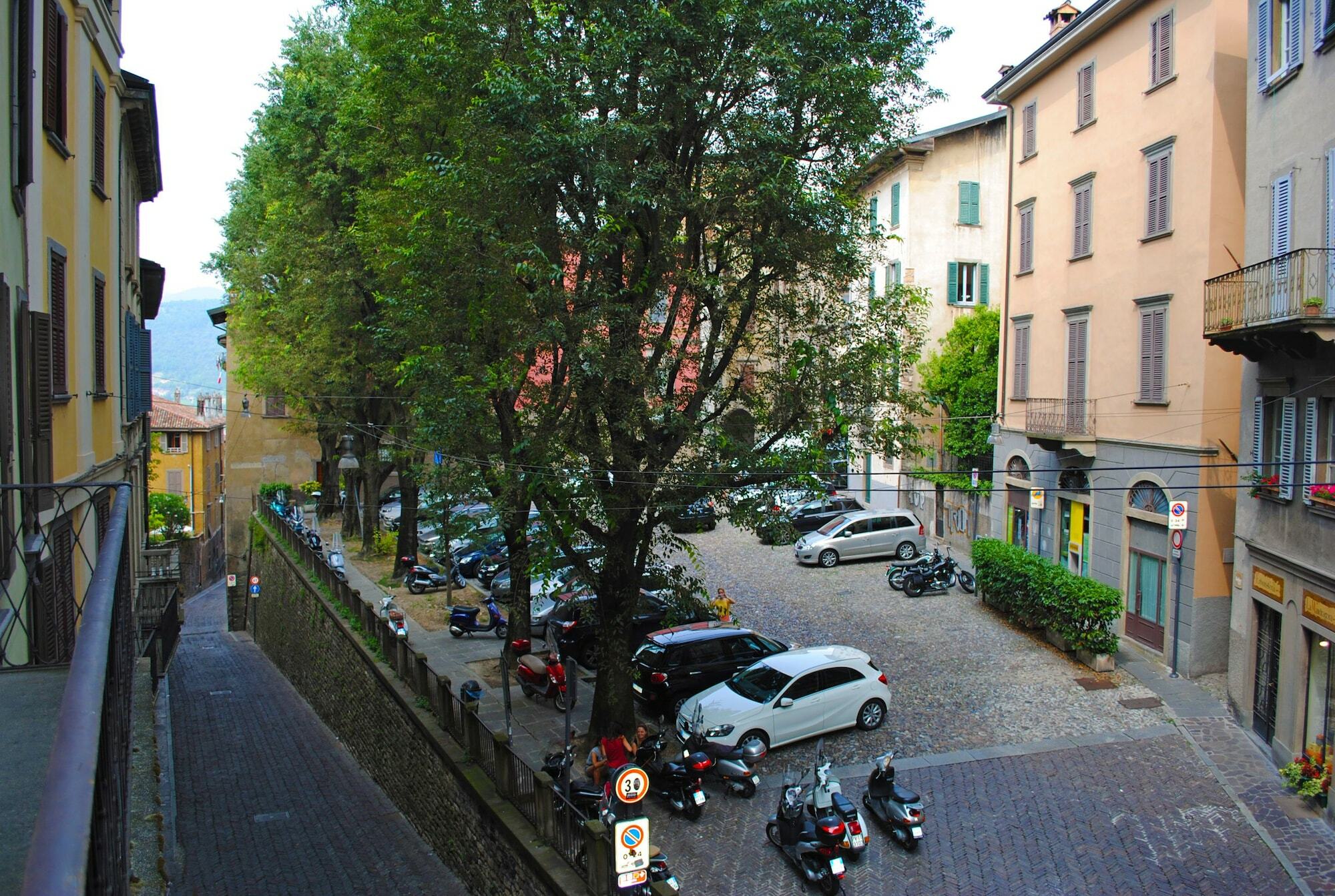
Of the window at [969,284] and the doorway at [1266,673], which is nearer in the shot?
the doorway at [1266,673]

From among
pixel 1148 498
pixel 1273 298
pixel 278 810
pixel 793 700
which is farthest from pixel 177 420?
pixel 1273 298

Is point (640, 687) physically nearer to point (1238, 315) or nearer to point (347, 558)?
point (1238, 315)

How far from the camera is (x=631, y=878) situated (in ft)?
29.5

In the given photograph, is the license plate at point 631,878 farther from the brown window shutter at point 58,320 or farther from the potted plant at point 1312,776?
the potted plant at point 1312,776

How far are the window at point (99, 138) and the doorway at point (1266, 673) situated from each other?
776 inches

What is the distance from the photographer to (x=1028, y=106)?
24.4 m

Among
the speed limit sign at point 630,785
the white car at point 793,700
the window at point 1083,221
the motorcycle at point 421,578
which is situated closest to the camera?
the speed limit sign at point 630,785

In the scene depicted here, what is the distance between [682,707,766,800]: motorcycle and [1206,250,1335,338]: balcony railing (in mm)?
9933

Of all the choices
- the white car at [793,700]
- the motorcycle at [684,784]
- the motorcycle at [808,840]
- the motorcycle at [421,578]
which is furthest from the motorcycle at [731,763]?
the motorcycle at [421,578]

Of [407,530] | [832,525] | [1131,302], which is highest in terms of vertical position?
[1131,302]

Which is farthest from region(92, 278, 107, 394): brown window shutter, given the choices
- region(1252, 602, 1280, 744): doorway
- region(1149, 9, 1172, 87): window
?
region(1149, 9, 1172, 87): window

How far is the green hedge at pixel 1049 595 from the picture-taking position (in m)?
18.1

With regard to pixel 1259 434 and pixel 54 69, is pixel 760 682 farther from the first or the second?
pixel 54 69

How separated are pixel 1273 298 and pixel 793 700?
9527mm
